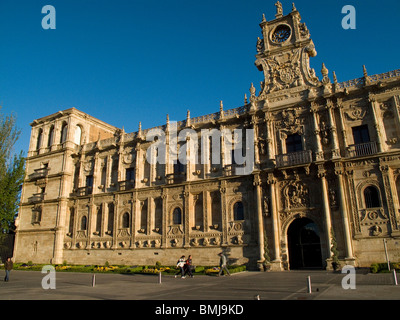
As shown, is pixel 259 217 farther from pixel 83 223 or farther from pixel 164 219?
pixel 83 223

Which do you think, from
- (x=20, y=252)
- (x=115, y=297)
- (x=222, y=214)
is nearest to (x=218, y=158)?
(x=222, y=214)

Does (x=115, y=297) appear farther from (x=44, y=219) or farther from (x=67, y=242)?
(x=44, y=219)

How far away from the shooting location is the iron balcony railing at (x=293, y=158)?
2744 centimetres

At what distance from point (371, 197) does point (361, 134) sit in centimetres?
535

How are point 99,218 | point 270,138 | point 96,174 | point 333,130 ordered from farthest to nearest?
point 96,174 → point 99,218 → point 270,138 → point 333,130

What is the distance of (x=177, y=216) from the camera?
33094mm

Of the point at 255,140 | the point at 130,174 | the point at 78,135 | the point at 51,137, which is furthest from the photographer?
the point at 51,137

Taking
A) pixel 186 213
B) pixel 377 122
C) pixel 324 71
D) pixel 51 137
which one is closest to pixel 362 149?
pixel 377 122

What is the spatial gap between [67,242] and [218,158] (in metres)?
21.8

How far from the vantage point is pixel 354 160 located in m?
26.0

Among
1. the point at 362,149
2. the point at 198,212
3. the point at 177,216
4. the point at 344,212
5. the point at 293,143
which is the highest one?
the point at 293,143

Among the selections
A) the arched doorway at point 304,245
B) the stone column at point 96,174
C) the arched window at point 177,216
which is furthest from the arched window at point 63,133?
the arched doorway at point 304,245
